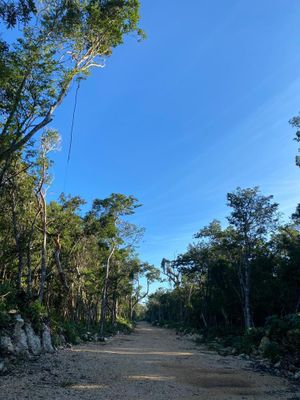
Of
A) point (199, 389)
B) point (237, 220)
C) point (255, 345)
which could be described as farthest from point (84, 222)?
point (199, 389)

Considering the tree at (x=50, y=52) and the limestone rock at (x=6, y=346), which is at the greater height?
the tree at (x=50, y=52)

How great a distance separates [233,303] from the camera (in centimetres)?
3509

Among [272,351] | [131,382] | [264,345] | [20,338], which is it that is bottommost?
[131,382]

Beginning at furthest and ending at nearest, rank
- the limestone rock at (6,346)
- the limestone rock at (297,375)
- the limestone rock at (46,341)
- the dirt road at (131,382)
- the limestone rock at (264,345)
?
1. the limestone rock at (264,345)
2. the limestone rock at (46,341)
3. the limestone rock at (297,375)
4. the limestone rock at (6,346)
5. the dirt road at (131,382)

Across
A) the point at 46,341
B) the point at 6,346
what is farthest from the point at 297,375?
the point at 46,341

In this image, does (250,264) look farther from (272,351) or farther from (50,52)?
(50,52)

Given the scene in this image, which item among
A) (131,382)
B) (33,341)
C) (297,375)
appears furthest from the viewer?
(33,341)

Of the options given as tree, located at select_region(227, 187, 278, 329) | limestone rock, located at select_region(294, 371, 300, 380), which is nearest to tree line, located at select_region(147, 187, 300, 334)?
tree, located at select_region(227, 187, 278, 329)

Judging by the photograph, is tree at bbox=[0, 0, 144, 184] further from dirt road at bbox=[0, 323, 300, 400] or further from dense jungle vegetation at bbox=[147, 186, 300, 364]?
dense jungle vegetation at bbox=[147, 186, 300, 364]

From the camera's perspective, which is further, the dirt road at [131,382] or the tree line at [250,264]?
the tree line at [250,264]

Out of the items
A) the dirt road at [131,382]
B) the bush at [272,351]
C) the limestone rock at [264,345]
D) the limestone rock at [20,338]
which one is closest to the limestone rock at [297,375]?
the dirt road at [131,382]

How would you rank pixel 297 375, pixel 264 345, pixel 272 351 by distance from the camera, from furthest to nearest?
pixel 264 345, pixel 272 351, pixel 297 375

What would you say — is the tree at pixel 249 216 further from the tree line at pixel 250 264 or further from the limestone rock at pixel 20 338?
the limestone rock at pixel 20 338

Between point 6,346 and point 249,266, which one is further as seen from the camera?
point 249,266
